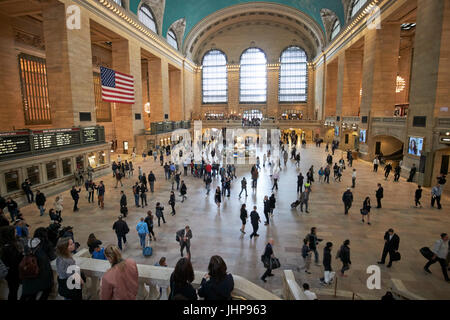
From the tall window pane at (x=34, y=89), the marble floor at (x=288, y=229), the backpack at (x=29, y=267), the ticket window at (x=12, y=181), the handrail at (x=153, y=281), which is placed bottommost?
the marble floor at (x=288, y=229)

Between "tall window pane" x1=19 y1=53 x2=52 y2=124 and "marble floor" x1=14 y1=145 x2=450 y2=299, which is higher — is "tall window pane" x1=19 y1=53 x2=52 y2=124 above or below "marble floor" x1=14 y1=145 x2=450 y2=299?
above

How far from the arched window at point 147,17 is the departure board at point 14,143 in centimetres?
1911

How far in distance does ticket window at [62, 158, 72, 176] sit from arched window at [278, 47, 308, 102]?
1430 inches

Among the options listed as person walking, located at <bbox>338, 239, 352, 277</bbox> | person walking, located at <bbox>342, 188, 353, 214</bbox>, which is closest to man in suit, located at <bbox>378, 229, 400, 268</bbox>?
person walking, located at <bbox>338, 239, 352, 277</bbox>

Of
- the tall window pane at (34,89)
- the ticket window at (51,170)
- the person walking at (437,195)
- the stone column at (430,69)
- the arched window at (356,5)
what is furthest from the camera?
the arched window at (356,5)

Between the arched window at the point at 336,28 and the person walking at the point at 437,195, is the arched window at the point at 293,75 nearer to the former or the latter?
the arched window at the point at 336,28

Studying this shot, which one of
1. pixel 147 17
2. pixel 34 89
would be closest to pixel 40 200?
pixel 34 89

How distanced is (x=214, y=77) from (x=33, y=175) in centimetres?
3679

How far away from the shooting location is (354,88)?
89.6 feet

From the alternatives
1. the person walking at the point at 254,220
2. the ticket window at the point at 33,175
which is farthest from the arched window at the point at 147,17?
the person walking at the point at 254,220

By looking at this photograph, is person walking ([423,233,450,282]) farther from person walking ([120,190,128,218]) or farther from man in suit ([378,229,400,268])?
person walking ([120,190,128,218])

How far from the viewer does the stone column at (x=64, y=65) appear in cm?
1521

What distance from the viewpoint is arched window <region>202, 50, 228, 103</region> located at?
143 ft

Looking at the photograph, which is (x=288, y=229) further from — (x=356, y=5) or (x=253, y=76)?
(x=253, y=76)
